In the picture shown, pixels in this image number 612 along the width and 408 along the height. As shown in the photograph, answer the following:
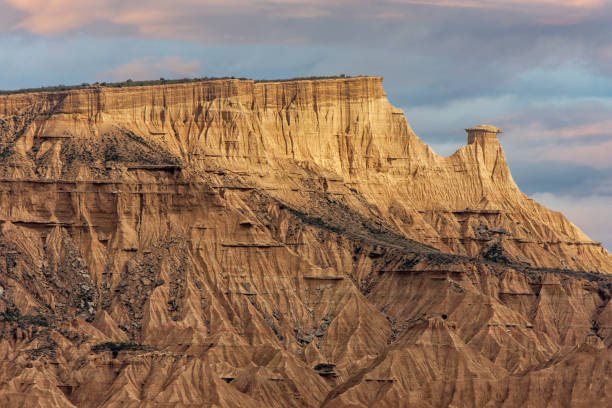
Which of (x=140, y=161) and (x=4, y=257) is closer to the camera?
(x=4, y=257)

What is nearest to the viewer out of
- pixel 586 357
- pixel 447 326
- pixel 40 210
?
pixel 586 357

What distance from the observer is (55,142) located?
198125 millimetres

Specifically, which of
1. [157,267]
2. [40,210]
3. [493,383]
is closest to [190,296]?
[157,267]

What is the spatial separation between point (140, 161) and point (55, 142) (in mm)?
8882

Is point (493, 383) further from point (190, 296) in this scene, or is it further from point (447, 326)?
point (190, 296)

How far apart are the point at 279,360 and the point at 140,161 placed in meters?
29.0

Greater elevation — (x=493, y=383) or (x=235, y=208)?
(x=235, y=208)

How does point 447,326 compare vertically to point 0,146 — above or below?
below

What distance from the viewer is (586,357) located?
6550 inches

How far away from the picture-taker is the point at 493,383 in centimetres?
16862

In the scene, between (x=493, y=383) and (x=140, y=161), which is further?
(x=140, y=161)

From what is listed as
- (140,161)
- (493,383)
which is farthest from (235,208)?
(493,383)

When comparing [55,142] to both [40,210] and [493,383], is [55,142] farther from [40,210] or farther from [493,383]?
[493,383]

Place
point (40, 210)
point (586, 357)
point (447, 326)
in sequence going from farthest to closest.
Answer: point (40, 210) < point (447, 326) < point (586, 357)
